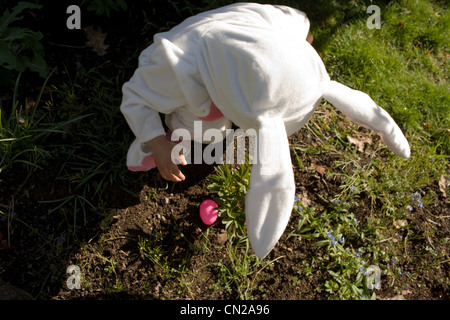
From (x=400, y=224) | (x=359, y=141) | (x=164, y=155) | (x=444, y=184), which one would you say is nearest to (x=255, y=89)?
(x=164, y=155)

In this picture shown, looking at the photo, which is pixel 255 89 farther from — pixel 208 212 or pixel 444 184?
pixel 444 184

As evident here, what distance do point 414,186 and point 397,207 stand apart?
0.19 meters

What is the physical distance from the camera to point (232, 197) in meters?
2.32

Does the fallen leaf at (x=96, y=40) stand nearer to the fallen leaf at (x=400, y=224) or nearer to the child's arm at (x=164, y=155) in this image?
the child's arm at (x=164, y=155)

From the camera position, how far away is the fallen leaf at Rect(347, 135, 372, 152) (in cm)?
277

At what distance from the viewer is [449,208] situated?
272cm

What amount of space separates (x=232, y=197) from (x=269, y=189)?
2.97 ft

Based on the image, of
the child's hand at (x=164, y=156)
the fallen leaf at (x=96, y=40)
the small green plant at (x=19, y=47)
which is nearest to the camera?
the child's hand at (x=164, y=156)

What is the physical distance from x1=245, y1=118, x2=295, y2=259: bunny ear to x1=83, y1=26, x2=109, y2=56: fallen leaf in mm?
1629

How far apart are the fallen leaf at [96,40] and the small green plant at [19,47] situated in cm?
36

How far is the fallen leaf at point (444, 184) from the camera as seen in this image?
2.76 m

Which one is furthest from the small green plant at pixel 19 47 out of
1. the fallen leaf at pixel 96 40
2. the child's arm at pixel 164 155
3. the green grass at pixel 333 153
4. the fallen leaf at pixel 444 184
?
the fallen leaf at pixel 444 184

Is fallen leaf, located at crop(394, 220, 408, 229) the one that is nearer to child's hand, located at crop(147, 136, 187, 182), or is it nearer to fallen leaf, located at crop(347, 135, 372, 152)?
fallen leaf, located at crop(347, 135, 372, 152)
